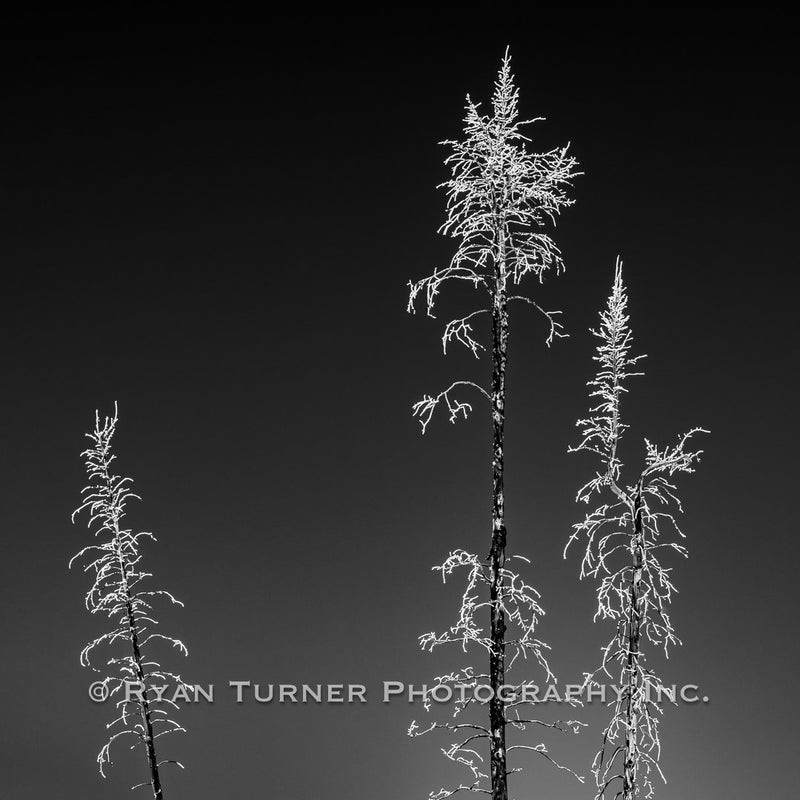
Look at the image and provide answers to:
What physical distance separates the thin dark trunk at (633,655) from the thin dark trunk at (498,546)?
2305 millimetres

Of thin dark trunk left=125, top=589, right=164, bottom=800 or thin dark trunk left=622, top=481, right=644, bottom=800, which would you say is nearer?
thin dark trunk left=622, top=481, right=644, bottom=800

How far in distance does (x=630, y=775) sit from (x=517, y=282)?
9383 millimetres

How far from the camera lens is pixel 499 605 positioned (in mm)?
19328

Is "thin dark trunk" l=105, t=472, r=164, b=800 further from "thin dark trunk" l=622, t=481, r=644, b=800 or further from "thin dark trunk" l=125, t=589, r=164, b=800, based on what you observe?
"thin dark trunk" l=622, t=481, r=644, b=800

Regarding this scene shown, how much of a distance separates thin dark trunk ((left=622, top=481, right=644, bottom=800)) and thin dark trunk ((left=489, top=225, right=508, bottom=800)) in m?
2.31

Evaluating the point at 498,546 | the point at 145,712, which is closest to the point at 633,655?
the point at 498,546

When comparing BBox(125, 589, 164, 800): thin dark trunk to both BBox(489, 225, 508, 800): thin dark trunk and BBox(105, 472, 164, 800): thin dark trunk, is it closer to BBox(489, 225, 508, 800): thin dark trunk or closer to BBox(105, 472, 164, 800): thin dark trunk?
BBox(105, 472, 164, 800): thin dark trunk

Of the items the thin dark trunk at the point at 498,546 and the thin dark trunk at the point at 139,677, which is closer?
the thin dark trunk at the point at 498,546

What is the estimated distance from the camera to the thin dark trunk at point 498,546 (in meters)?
19.4

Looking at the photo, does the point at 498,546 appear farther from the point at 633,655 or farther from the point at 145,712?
the point at 145,712

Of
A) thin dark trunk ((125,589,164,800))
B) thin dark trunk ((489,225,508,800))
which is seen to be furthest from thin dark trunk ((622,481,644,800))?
thin dark trunk ((125,589,164,800))

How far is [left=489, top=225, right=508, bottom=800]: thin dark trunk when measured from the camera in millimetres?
19422

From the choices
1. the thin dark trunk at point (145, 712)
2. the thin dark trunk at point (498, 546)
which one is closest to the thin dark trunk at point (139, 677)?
the thin dark trunk at point (145, 712)

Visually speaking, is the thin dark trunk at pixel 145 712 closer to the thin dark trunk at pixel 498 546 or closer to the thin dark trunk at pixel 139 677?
the thin dark trunk at pixel 139 677
